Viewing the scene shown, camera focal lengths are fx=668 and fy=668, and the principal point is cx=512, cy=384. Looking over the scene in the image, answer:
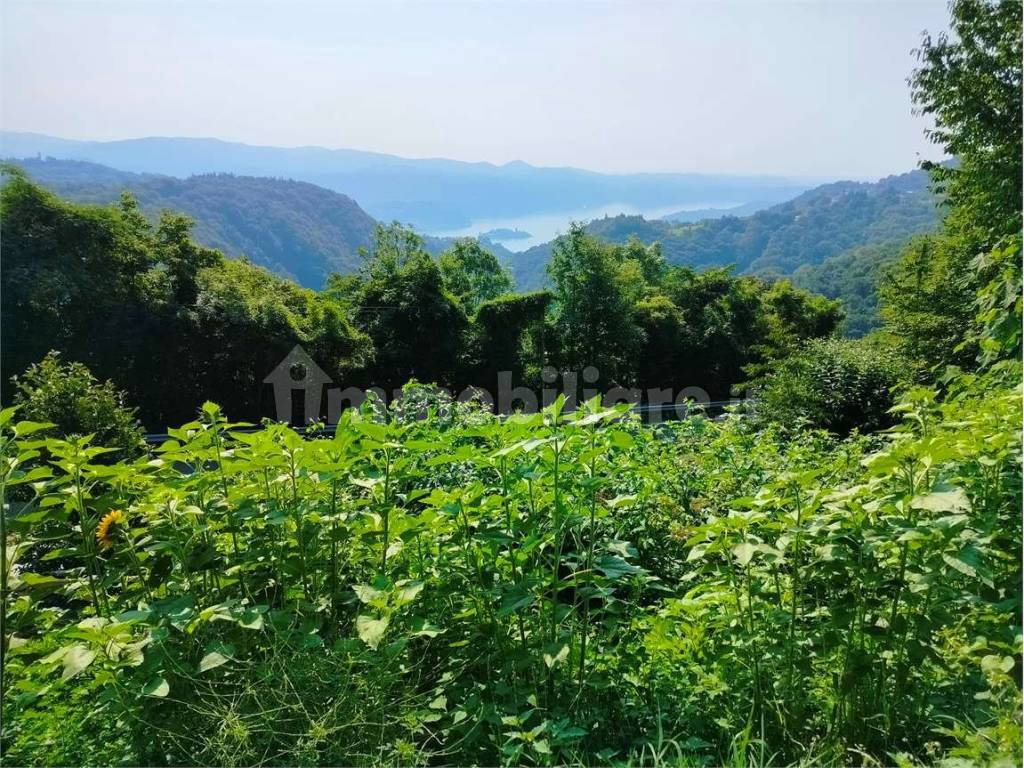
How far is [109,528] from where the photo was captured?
1.40 m

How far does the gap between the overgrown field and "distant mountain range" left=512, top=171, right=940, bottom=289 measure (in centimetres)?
3918

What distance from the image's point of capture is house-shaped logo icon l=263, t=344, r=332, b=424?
13797 millimetres

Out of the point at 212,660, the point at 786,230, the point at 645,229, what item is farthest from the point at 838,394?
the point at 786,230

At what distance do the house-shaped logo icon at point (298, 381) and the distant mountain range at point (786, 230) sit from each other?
26.9m

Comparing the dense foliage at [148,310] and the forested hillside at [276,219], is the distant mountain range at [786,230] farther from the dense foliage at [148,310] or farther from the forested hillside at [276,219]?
the dense foliage at [148,310]

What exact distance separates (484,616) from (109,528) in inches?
31.9

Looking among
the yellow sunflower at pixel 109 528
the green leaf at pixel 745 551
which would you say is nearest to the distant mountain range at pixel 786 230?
the yellow sunflower at pixel 109 528

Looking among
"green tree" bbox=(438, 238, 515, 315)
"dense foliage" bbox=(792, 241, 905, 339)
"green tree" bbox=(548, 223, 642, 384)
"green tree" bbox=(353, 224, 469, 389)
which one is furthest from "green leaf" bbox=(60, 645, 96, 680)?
"dense foliage" bbox=(792, 241, 905, 339)

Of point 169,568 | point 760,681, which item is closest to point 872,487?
point 760,681

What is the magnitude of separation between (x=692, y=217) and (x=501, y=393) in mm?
55118

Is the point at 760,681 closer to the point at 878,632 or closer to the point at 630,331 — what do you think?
→ the point at 878,632

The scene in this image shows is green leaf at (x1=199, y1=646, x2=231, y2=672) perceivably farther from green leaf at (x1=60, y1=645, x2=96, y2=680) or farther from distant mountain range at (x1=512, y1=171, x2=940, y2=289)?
distant mountain range at (x1=512, y1=171, x2=940, y2=289)

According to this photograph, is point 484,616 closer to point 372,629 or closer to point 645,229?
point 372,629

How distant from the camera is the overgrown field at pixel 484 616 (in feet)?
4.01
